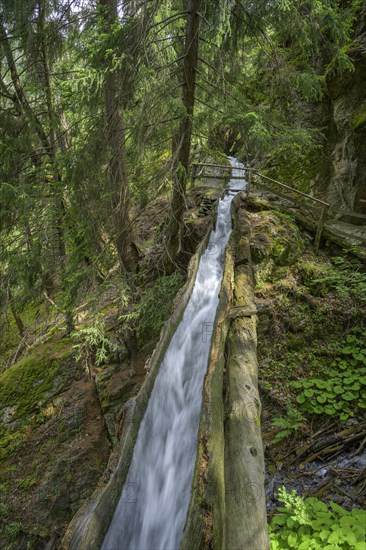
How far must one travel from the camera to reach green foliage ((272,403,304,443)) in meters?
4.66

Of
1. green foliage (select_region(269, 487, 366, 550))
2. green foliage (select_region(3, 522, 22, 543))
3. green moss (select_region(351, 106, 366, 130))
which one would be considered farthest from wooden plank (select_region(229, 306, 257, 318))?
green moss (select_region(351, 106, 366, 130))

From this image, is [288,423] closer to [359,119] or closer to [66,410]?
[66,410]

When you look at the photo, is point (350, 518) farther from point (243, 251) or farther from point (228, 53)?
point (228, 53)

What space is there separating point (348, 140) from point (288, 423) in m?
7.22

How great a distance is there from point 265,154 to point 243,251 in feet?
21.8

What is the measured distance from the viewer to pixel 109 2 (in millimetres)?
5809

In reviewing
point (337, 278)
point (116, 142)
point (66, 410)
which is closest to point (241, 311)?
point (337, 278)

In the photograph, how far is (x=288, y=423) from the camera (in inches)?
187

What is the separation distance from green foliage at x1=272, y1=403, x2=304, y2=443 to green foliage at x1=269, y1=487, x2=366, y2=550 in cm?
124

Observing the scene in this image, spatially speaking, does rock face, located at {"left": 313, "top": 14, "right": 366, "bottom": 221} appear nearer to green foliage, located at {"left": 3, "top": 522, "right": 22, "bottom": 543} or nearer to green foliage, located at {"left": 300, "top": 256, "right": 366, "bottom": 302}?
green foliage, located at {"left": 300, "top": 256, "right": 366, "bottom": 302}

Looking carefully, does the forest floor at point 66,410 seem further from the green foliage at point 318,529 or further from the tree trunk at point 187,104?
the green foliage at point 318,529

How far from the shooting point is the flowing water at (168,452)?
3.39 meters

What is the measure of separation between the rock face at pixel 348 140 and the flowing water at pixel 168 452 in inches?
199

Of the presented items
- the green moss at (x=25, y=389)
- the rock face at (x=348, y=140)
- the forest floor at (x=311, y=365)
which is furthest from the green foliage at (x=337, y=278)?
the green moss at (x=25, y=389)
